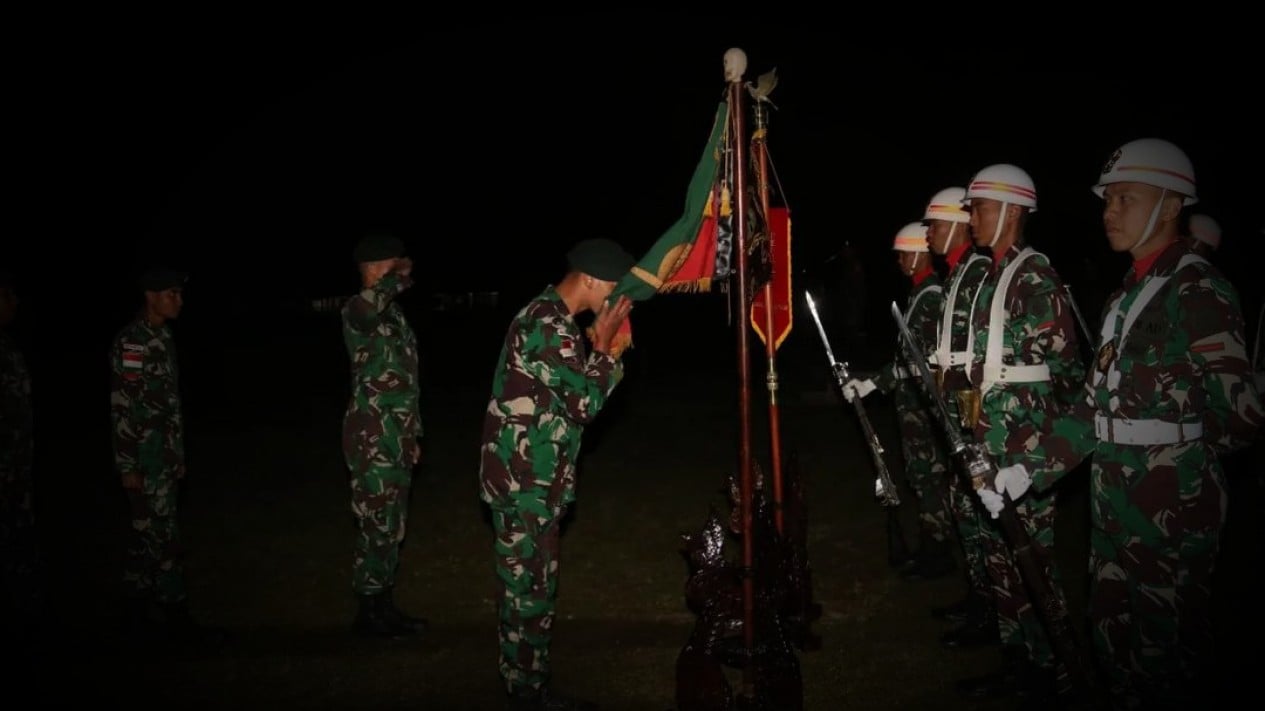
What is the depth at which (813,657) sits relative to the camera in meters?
5.07

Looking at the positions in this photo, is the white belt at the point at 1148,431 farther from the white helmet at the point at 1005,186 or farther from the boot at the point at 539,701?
the boot at the point at 539,701

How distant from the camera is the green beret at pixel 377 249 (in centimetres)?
553

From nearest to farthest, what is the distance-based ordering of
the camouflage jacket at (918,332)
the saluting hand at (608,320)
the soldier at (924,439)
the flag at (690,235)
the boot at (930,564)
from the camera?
1. the flag at (690,235)
2. the saluting hand at (608,320)
3. the camouflage jacket at (918,332)
4. the soldier at (924,439)
5. the boot at (930,564)

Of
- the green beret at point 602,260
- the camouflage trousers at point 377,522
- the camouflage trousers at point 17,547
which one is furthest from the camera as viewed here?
the camouflage trousers at point 377,522

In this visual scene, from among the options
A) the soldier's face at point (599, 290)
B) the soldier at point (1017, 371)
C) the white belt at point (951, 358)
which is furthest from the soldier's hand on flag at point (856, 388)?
the soldier's face at point (599, 290)

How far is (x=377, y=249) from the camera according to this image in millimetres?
5535

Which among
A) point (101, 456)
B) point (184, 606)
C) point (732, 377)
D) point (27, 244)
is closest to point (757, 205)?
point (184, 606)

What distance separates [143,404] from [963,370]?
5131 millimetres

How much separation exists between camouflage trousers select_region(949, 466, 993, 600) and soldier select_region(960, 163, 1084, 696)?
371 millimetres

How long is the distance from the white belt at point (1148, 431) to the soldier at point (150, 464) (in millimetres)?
5308

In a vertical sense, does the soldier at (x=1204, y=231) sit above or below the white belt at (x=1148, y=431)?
above

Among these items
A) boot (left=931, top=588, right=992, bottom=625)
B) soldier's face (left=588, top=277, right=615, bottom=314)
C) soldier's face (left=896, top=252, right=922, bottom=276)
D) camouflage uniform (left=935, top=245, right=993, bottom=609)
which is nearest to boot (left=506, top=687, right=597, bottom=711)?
soldier's face (left=588, top=277, right=615, bottom=314)

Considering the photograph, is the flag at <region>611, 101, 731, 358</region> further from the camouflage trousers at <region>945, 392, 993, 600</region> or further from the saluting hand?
the camouflage trousers at <region>945, 392, 993, 600</region>

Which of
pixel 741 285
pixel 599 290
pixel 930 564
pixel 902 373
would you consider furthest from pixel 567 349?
pixel 930 564
